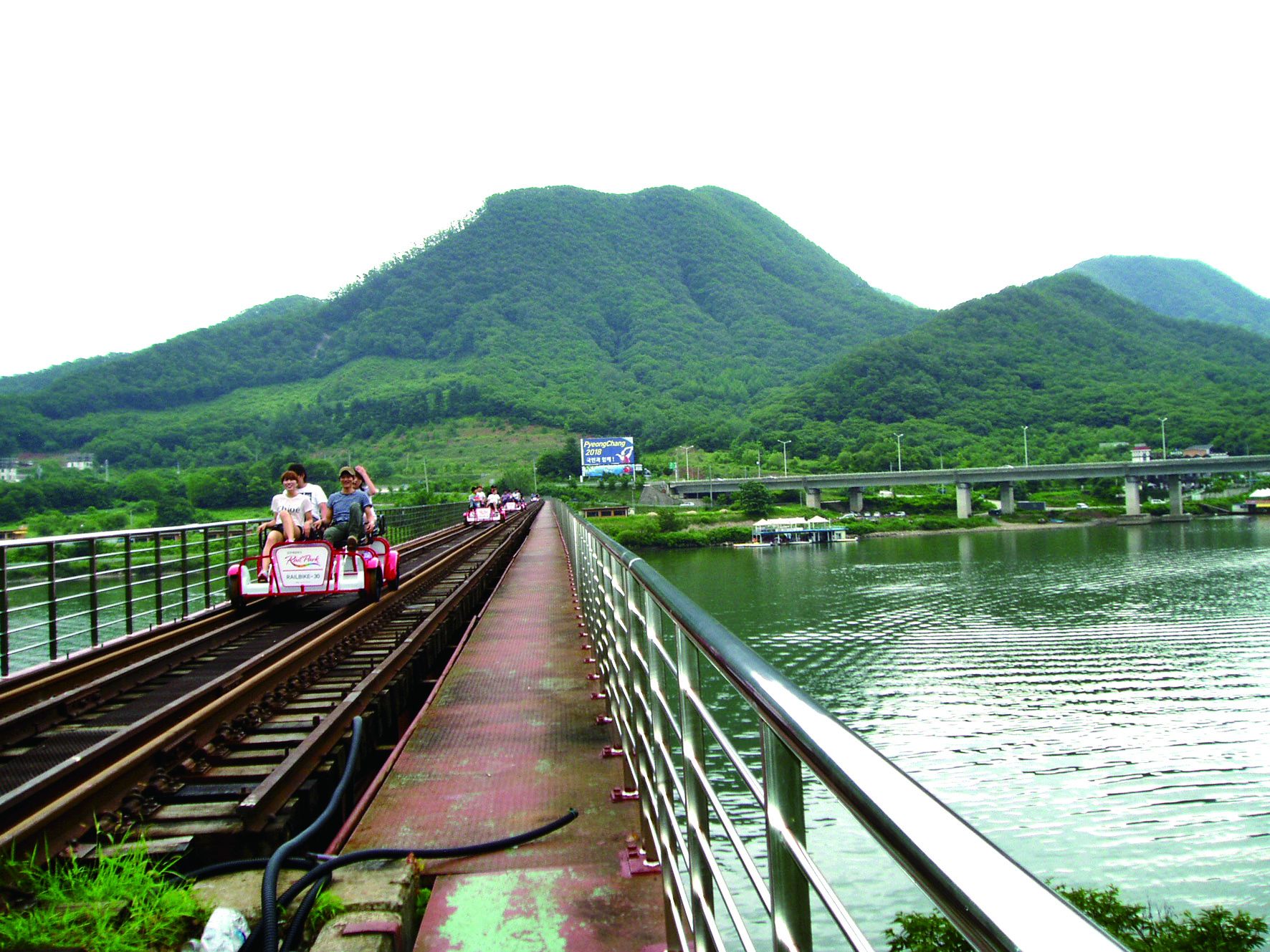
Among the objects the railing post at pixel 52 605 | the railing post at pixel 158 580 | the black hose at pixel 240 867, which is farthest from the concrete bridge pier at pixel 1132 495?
the black hose at pixel 240 867

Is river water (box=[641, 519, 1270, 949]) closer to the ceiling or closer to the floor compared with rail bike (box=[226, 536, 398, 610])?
closer to the floor

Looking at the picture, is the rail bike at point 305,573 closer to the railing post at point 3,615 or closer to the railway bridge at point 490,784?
the railway bridge at point 490,784

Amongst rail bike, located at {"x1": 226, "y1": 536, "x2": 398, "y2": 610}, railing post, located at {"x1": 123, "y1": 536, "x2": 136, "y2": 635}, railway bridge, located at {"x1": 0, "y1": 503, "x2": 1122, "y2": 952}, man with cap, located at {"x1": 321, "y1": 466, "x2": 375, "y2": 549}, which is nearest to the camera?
railway bridge, located at {"x1": 0, "y1": 503, "x2": 1122, "y2": 952}

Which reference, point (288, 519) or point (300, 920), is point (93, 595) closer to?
point (288, 519)

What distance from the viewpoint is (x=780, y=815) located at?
4.60ft

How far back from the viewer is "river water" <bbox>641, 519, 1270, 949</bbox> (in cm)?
1460

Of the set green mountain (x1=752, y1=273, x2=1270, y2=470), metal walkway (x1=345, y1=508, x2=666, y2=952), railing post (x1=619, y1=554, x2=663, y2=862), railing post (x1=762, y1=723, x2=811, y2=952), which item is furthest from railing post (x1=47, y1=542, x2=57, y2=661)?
green mountain (x1=752, y1=273, x2=1270, y2=470)

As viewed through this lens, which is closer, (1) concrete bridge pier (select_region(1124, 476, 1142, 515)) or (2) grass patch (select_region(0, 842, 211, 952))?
(2) grass patch (select_region(0, 842, 211, 952))

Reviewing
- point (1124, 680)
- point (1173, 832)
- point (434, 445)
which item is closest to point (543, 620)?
point (1173, 832)

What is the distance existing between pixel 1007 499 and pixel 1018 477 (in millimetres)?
3246

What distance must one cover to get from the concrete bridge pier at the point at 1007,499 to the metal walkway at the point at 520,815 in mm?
100810

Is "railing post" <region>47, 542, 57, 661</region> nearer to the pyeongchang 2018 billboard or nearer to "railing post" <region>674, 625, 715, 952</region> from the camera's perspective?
"railing post" <region>674, 625, 715, 952</region>

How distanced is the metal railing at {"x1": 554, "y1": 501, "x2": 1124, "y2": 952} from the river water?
61 centimetres

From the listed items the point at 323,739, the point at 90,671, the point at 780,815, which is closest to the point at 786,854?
the point at 780,815
